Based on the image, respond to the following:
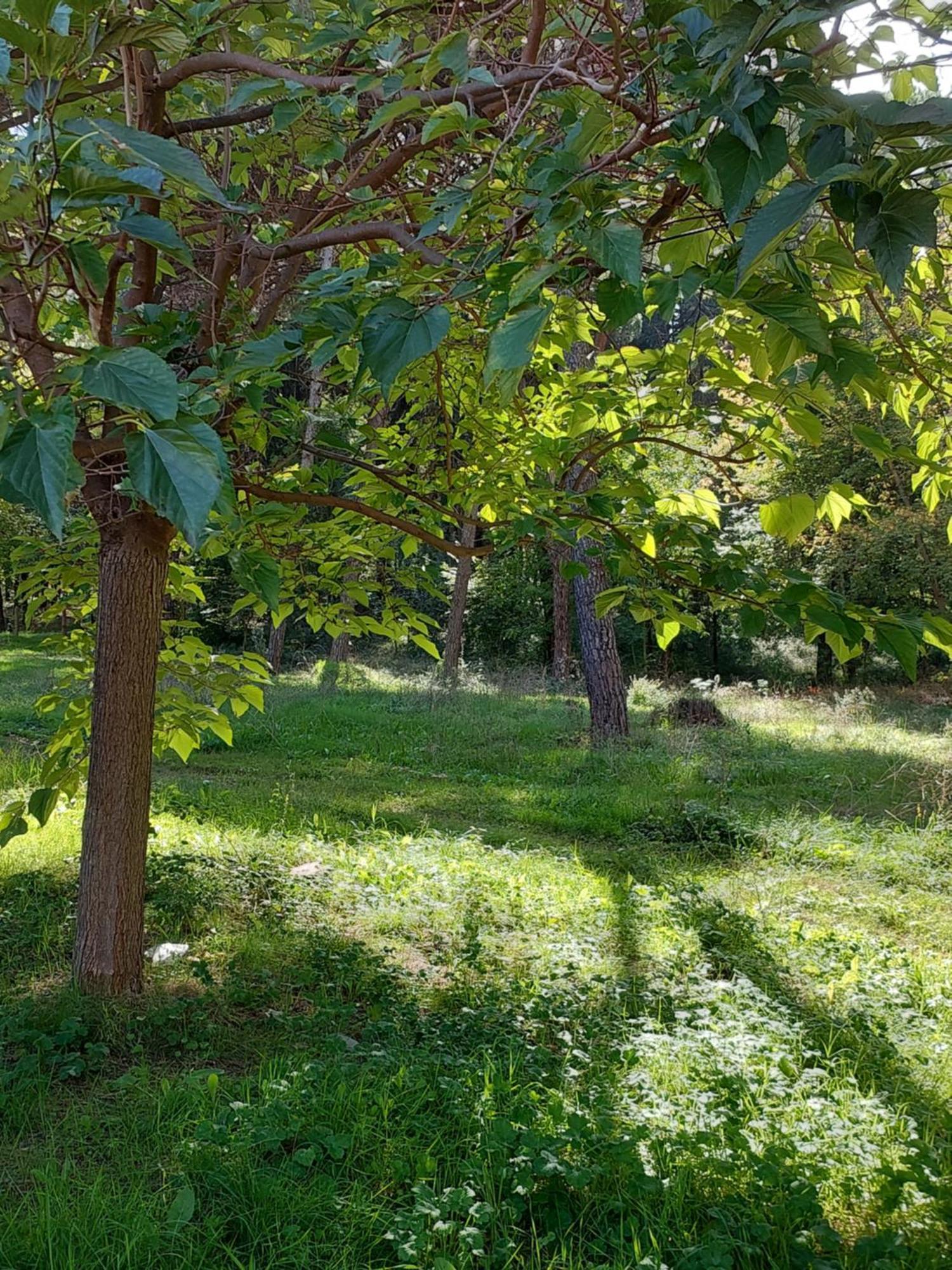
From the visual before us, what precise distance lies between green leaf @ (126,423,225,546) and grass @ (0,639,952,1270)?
1.74 meters

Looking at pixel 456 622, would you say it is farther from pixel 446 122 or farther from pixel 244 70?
pixel 446 122

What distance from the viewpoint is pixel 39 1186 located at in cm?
219

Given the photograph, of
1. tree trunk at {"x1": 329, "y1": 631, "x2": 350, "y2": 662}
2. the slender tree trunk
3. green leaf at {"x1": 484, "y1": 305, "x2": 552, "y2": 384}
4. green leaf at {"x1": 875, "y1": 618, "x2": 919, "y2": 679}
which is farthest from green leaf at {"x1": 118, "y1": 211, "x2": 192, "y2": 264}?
the slender tree trunk

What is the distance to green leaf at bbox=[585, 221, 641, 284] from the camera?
1.01 m

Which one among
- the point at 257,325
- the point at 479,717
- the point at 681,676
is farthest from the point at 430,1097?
the point at 681,676

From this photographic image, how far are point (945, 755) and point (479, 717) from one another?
223 inches

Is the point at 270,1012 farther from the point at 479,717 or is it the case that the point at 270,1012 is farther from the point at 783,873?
the point at 479,717

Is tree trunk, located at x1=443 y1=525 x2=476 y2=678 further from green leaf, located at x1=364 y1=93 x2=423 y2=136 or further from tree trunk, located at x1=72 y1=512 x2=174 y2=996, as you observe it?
green leaf, located at x1=364 y1=93 x2=423 y2=136

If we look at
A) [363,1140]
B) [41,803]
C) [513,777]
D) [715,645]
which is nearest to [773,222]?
[363,1140]

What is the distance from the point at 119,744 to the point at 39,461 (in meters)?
2.28

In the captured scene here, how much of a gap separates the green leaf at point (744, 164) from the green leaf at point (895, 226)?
0.33 feet

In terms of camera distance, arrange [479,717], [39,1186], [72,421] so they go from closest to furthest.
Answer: [72,421], [39,1186], [479,717]

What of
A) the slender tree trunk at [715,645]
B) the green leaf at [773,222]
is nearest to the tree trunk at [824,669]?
the slender tree trunk at [715,645]

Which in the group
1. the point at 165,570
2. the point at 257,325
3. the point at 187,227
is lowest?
the point at 165,570
